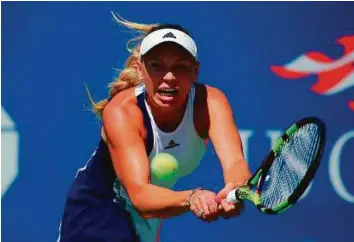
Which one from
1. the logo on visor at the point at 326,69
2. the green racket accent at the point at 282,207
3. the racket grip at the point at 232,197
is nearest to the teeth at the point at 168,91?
the racket grip at the point at 232,197

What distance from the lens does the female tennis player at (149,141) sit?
369cm

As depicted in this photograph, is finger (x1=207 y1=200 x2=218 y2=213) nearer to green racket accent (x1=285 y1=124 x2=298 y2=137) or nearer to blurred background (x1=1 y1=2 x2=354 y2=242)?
green racket accent (x1=285 y1=124 x2=298 y2=137)

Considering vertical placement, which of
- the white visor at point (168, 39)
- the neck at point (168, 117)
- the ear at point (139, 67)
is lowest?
the neck at point (168, 117)

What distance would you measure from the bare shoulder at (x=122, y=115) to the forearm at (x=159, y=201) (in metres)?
0.34

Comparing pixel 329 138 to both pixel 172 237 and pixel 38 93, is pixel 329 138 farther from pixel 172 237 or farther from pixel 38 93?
pixel 38 93

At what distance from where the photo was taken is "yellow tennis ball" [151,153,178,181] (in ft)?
13.0

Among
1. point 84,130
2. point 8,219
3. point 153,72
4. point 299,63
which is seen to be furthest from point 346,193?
point 153,72

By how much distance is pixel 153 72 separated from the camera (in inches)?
152

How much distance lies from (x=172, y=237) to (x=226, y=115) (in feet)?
6.50

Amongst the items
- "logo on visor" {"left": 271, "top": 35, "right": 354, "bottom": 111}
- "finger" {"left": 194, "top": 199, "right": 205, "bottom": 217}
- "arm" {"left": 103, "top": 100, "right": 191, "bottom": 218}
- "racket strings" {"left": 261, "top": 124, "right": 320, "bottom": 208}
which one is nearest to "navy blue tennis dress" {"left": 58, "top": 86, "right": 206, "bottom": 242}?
"arm" {"left": 103, "top": 100, "right": 191, "bottom": 218}

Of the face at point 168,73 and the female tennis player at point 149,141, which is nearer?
the female tennis player at point 149,141

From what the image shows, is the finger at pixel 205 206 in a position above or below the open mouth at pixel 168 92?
below

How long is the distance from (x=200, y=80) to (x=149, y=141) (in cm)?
190

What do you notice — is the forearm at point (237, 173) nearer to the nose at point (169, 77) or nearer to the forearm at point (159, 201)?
the forearm at point (159, 201)
